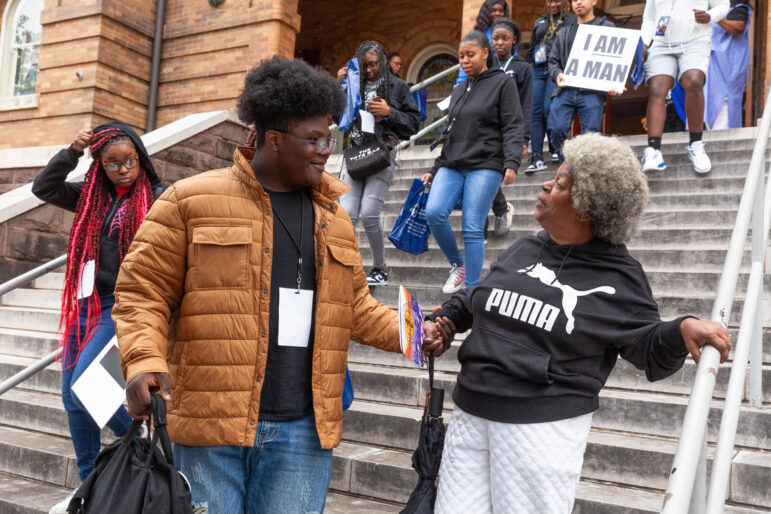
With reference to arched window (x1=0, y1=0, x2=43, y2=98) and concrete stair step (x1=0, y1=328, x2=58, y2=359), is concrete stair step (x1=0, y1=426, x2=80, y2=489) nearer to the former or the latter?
concrete stair step (x1=0, y1=328, x2=58, y2=359)

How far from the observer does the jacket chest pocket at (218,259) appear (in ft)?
7.16

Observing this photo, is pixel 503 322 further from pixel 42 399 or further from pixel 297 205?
pixel 42 399

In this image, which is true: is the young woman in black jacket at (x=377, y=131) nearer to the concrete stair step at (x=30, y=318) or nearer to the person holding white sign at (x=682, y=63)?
the person holding white sign at (x=682, y=63)

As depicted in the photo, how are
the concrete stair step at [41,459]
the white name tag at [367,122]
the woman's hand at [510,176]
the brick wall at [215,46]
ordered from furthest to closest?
the brick wall at [215,46] < the white name tag at [367,122] < the woman's hand at [510,176] < the concrete stair step at [41,459]

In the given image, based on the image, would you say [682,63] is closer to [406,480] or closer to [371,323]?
[406,480]

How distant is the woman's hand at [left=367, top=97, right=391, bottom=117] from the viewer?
17.9 ft

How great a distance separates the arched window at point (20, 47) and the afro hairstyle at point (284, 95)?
13998 millimetres

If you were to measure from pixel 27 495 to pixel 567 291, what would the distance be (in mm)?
3338

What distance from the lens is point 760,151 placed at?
382cm

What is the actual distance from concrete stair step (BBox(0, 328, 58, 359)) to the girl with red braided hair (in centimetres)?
241

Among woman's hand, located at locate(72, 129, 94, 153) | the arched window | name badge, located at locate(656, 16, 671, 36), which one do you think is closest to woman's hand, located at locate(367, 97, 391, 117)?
woman's hand, located at locate(72, 129, 94, 153)

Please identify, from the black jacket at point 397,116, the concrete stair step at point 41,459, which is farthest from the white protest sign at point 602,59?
the concrete stair step at point 41,459

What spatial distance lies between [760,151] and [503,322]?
2326 mm

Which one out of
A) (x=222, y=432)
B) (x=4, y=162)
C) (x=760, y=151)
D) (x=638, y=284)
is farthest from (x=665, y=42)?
(x=4, y=162)
